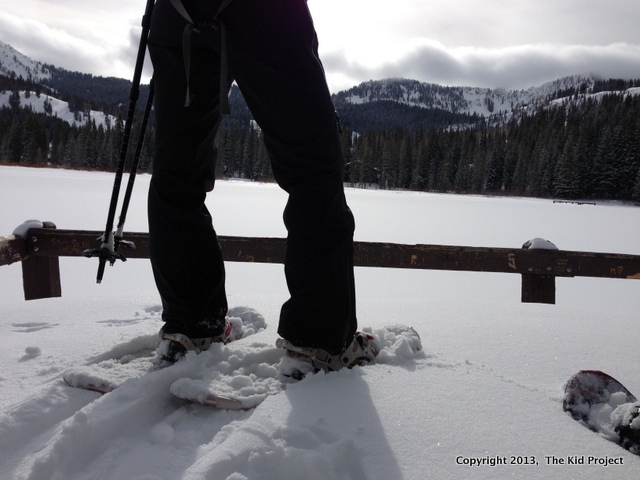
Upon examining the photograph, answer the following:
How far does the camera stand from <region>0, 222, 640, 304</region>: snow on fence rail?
9.59ft

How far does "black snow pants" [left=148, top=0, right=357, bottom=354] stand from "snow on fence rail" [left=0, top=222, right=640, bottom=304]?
52.6 inches

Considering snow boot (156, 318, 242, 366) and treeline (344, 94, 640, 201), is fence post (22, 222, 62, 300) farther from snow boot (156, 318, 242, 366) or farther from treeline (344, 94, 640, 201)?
treeline (344, 94, 640, 201)

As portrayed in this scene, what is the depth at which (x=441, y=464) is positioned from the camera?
102cm

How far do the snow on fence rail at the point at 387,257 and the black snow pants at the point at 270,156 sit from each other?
134cm

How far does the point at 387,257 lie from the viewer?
2.96 metres

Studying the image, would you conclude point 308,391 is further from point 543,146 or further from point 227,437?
point 543,146

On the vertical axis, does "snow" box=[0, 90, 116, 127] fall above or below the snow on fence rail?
above

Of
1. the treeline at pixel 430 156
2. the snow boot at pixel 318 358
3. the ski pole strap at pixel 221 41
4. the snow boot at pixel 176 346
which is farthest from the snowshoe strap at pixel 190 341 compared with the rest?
the treeline at pixel 430 156

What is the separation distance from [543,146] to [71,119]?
547 feet

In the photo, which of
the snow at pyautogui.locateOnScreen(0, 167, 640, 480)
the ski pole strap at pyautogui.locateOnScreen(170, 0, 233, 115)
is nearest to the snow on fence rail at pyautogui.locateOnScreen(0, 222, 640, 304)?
the snow at pyautogui.locateOnScreen(0, 167, 640, 480)

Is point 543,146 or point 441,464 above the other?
point 543,146

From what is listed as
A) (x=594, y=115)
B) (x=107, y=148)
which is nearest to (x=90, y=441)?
(x=107, y=148)

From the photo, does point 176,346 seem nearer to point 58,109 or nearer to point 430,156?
point 430,156

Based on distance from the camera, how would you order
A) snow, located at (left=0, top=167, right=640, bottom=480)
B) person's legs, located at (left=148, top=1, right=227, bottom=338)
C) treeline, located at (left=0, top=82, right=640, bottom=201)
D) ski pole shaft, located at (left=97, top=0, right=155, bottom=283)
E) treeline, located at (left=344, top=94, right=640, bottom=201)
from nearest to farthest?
snow, located at (left=0, top=167, right=640, bottom=480), person's legs, located at (left=148, top=1, right=227, bottom=338), ski pole shaft, located at (left=97, top=0, right=155, bottom=283), treeline, located at (left=344, top=94, right=640, bottom=201), treeline, located at (left=0, top=82, right=640, bottom=201)
